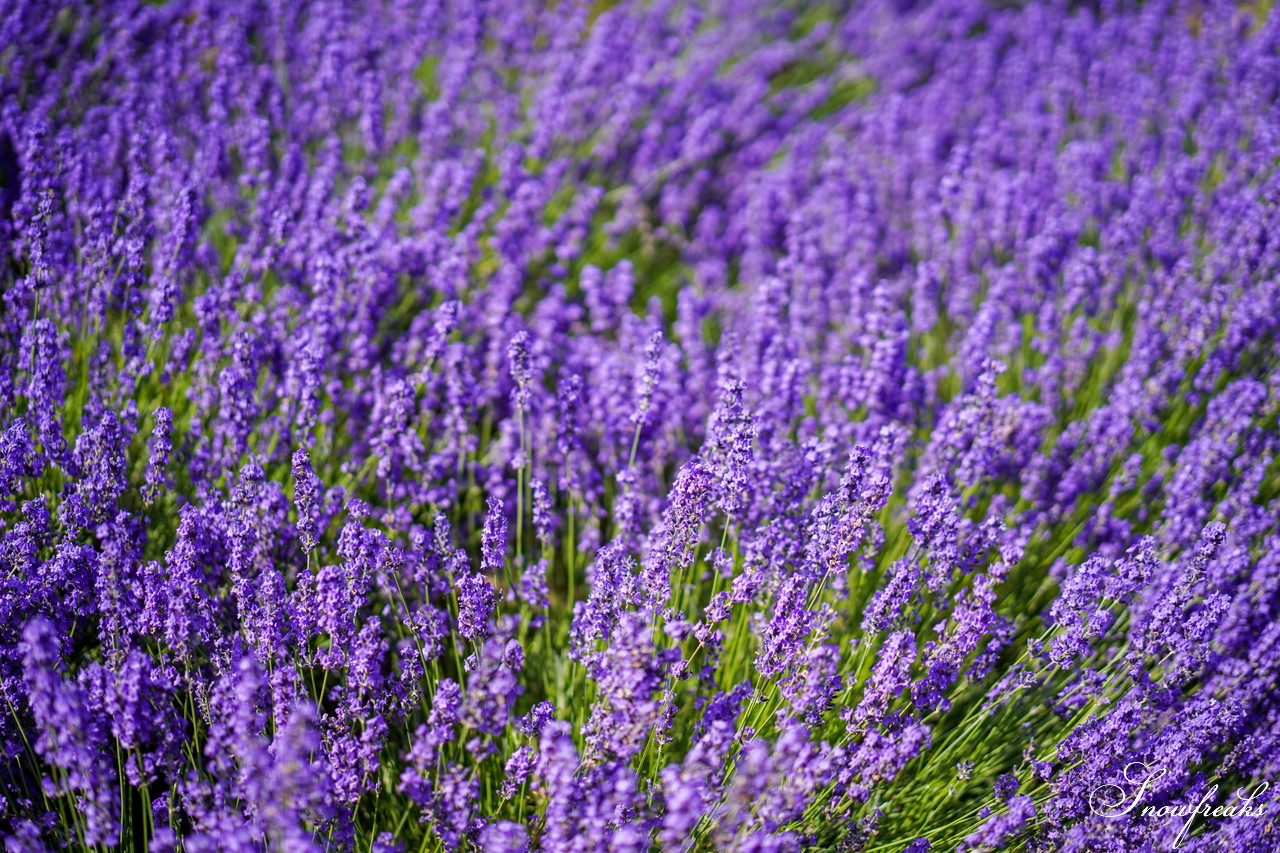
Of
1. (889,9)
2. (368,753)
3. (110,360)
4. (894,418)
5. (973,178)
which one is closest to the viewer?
(368,753)

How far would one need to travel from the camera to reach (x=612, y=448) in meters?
Answer: 3.41

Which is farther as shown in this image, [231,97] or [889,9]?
[889,9]

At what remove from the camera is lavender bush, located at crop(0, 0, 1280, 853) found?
7.23 feet

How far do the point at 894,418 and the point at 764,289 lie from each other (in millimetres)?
747

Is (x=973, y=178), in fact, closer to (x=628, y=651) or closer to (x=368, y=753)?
(x=628, y=651)

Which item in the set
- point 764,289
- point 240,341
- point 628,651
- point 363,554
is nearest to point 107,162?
point 240,341

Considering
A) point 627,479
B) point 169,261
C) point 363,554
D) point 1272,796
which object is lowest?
point 1272,796

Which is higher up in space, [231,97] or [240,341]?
[231,97]

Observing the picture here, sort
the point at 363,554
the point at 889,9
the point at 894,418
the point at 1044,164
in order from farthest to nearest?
the point at 889,9 → the point at 1044,164 → the point at 894,418 → the point at 363,554

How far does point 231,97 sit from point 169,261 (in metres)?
1.68

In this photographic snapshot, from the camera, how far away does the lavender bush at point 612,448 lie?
2.21 m

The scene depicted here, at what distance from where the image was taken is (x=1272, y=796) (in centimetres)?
239

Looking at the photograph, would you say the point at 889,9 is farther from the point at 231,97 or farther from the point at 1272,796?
the point at 1272,796

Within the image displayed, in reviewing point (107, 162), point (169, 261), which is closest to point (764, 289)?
point (169, 261)
